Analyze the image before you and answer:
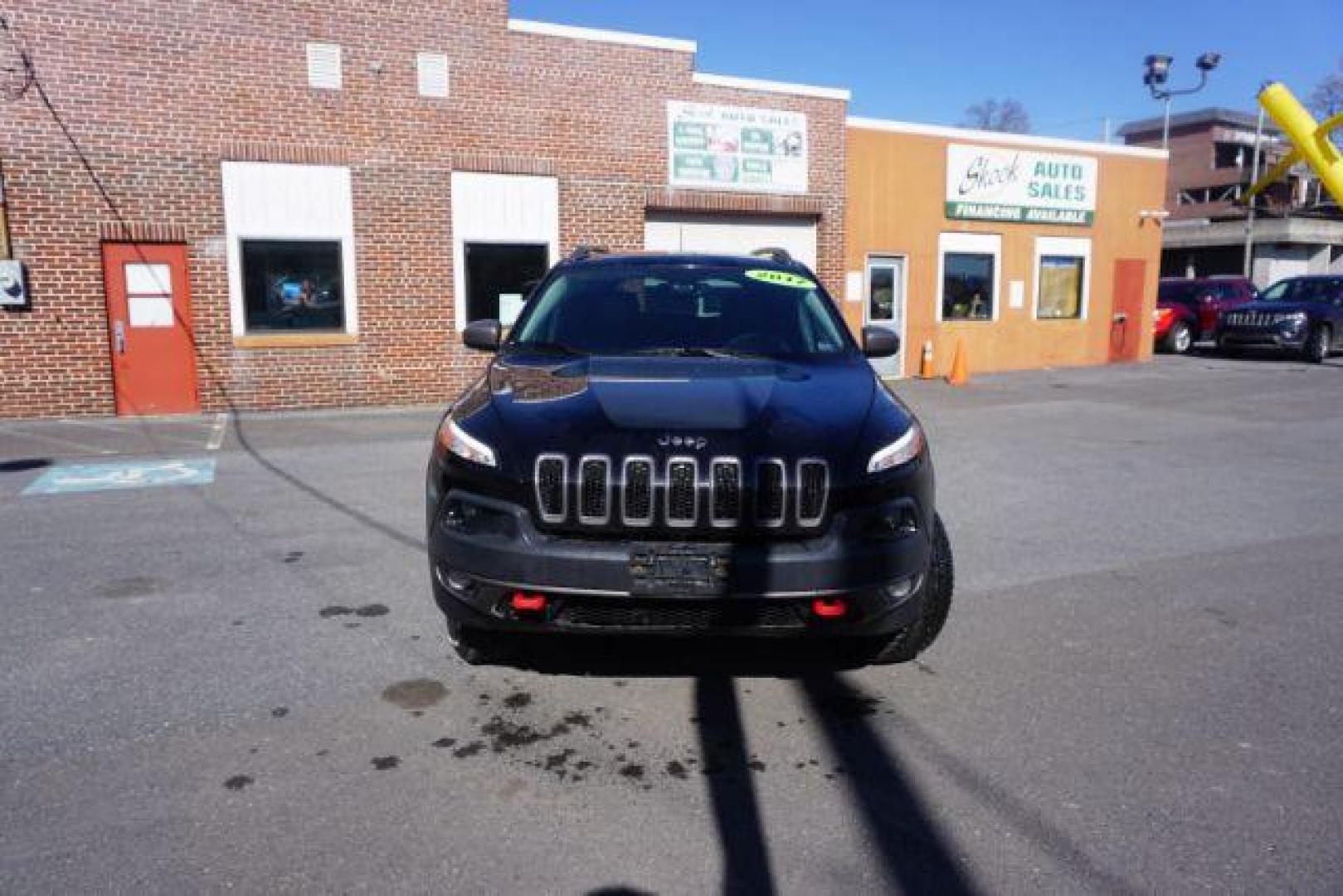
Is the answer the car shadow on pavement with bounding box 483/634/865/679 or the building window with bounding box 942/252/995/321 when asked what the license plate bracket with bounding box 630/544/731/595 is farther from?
the building window with bounding box 942/252/995/321

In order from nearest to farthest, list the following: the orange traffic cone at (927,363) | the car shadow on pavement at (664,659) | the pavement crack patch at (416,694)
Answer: the pavement crack patch at (416,694), the car shadow on pavement at (664,659), the orange traffic cone at (927,363)

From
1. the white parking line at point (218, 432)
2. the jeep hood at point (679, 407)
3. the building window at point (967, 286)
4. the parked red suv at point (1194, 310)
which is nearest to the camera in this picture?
the jeep hood at point (679, 407)

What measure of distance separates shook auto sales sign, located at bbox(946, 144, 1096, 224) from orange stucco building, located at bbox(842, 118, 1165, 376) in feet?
0.09

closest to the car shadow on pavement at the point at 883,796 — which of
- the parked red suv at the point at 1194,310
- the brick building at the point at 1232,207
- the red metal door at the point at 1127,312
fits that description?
the red metal door at the point at 1127,312

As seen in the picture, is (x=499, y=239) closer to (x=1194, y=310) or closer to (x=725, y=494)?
(x=725, y=494)

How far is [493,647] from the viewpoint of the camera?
403 centimetres

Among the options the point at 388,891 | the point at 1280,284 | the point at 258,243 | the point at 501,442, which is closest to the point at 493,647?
the point at 501,442

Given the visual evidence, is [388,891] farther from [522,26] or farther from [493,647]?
[522,26]

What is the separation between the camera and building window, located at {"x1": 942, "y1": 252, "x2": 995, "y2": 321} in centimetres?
1873

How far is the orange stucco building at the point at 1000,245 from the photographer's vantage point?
17500 millimetres

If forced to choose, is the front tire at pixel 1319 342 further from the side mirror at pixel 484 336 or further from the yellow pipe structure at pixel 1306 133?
the side mirror at pixel 484 336

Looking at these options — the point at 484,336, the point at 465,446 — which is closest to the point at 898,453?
the point at 465,446

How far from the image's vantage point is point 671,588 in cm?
332

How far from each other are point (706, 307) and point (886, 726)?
7.66 ft
